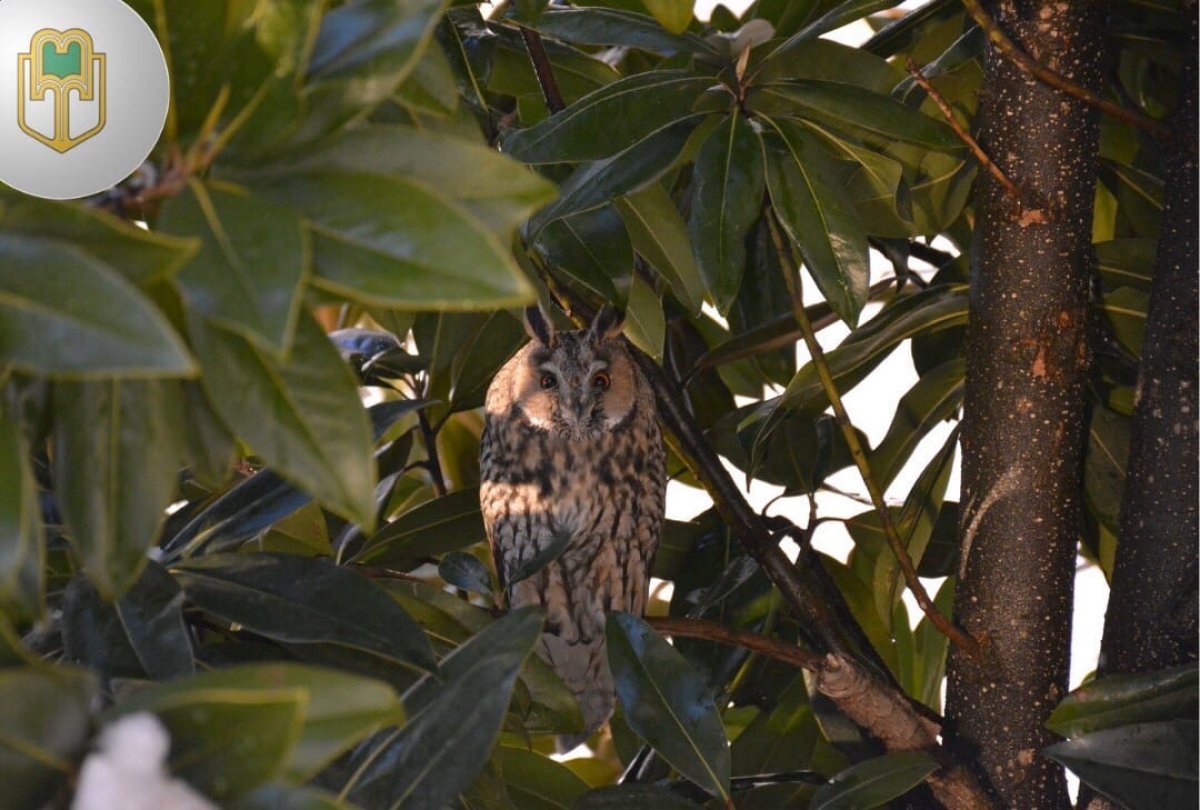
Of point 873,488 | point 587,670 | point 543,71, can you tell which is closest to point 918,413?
point 873,488

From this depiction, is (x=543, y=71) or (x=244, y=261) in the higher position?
(x=543, y=71)

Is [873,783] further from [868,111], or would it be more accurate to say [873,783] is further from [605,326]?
[605,326]

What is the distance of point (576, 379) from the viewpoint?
166cm

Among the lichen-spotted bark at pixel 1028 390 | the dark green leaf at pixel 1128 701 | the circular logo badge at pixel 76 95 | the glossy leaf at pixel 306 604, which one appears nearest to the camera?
the circular logo badge at pixel 76 95

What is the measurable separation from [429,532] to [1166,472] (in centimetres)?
63

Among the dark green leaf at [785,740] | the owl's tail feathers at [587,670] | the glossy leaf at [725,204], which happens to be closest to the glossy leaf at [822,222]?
the glossy leaf at [725,204]

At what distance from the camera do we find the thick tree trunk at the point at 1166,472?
930 mm

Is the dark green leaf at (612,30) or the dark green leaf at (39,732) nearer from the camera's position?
the dark green leaf at (39,732)

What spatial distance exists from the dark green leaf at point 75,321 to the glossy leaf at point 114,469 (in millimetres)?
75

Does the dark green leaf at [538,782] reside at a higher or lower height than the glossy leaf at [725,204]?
lower

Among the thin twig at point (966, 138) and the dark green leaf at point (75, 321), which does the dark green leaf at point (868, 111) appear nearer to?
the thin twig at point (966, 138)

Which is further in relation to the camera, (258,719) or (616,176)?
(616,176)

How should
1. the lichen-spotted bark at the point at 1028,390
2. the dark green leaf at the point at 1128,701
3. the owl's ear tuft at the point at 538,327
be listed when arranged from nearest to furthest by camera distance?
the dark green leaf at the point at 1128,701 < the lichen-spotted bark at the point at 1028,390 < the owl's ear tuft at the point at 538,327

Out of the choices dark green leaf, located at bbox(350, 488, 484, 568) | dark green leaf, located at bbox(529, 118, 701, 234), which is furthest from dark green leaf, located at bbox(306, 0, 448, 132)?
dark green leaf, located at bbox(350, 488, 484, 568)
